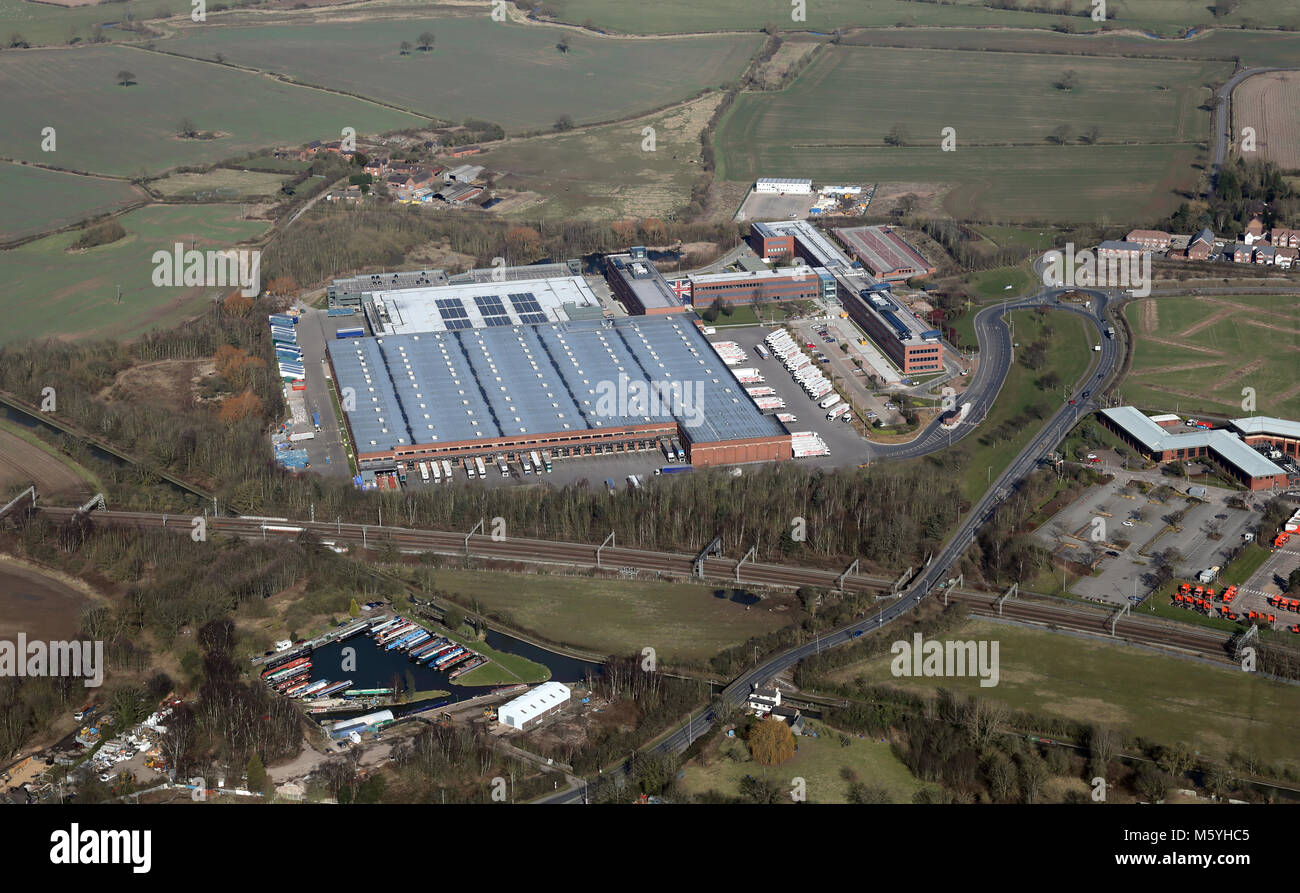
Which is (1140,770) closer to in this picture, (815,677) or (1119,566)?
(815,677)

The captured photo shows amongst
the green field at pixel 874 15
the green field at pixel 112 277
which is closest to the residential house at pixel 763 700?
the green field at pixel 112 277

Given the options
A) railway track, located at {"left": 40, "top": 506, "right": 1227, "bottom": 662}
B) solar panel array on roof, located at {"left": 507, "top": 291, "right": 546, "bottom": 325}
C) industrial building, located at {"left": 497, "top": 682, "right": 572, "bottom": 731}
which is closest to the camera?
industrial building, located at {"left": 497, "top": 682, "right": 572, "bottom": 731}

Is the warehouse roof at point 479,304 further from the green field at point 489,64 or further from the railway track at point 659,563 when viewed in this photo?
the green field at point 489,64

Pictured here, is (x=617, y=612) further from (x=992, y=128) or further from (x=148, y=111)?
(x=148, y=111)

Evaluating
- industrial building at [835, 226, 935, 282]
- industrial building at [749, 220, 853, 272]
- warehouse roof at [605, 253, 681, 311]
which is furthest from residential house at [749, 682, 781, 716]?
industrial building at [749, 220, 853, 272]

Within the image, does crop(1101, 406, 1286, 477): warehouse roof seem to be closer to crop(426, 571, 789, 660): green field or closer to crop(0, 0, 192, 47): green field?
crop(426, 571, 789, 660): green field

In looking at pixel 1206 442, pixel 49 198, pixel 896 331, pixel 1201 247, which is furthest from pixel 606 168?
pixel 1206 442
